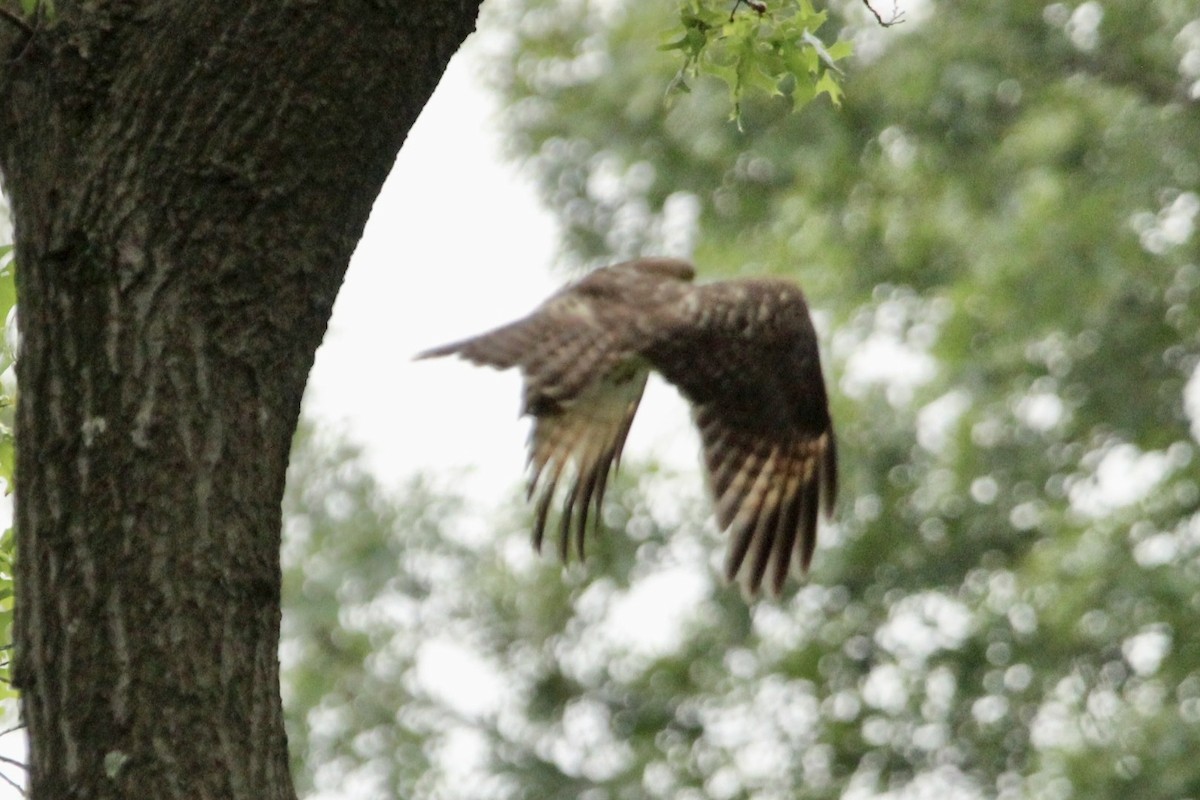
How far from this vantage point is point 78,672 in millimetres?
2619

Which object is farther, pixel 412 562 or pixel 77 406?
pixel 412 562

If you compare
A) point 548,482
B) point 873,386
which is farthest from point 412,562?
point 548,482

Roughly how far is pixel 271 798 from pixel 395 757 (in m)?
9.88

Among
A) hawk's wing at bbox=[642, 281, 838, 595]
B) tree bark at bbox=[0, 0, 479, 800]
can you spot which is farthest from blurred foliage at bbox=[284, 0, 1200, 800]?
tree bark at bbox=[0, 0, 479, 800]

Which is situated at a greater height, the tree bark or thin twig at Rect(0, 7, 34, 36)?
thin twig at Rect(0, 7, 34, 36)

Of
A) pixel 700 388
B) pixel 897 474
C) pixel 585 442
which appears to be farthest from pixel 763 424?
pixel 897 474

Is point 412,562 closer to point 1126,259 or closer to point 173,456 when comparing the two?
point 1126,259

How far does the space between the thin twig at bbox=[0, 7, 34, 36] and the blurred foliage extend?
7557mm

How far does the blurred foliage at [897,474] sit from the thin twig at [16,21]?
7.56 metres

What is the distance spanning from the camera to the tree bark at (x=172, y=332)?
2635 millimetres

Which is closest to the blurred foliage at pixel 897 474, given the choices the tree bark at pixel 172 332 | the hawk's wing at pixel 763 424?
the hawk's wing at pixel 763 424

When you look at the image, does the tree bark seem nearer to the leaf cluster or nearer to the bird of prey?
the bird of prey

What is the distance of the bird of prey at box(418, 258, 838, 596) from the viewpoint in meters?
4.09

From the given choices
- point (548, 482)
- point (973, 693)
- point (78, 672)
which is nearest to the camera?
point (78, 672)
